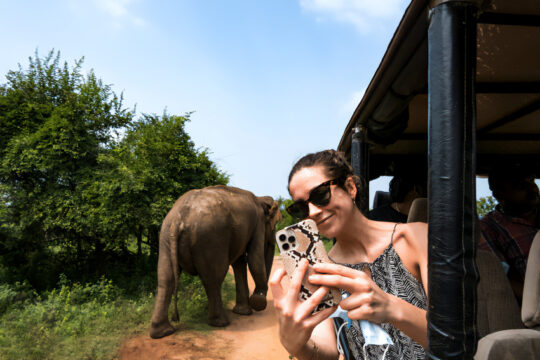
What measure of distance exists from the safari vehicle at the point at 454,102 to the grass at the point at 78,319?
15.5 feet

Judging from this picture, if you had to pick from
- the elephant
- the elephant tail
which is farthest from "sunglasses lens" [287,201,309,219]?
Answer: the elephant tail

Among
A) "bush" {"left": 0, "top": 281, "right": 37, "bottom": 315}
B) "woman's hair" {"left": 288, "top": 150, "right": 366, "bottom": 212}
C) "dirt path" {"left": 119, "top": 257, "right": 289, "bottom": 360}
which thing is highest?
"woman's hair" {"left": 288, "top": 150, "right": 366, "bottom": 212}

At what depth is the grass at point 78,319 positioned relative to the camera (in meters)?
4.61

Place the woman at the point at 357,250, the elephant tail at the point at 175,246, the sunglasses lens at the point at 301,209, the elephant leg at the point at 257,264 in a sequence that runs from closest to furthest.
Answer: the woman at the point at 357,250 < the sunglasses lens at the point at 301,209 < the elephant tail at the point at 175,246 < the elephant leg at the point at 257,264

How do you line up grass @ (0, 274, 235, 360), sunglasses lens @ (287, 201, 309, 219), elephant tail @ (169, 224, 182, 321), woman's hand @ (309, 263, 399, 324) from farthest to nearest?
elephant tail @ (169, 224, 182, 321) < grass @ (0, 274, 235, 360) < sunglasses lens @ (287, 201, 309, 219) < woman's hand @ (309, 263, 399, 324)

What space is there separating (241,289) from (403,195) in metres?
4.39

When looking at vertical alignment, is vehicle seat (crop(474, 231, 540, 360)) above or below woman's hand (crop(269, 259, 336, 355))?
below

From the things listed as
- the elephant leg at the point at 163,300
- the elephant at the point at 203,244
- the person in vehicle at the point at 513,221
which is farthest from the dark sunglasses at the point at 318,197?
the elephant leg at the point at 163,300

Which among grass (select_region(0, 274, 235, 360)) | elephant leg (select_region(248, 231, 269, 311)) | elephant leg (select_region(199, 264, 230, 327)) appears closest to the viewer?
grass (select_region(0, 274, 235, 360))

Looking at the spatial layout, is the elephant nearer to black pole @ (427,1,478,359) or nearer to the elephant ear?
the elephant ear

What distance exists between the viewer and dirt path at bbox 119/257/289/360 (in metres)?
4.64

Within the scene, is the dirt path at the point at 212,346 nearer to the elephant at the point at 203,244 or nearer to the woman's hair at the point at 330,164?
the elephant at the point at 203,244

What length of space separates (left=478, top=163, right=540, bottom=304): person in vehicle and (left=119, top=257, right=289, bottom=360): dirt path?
3.48 metres

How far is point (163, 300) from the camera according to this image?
5.30 m
